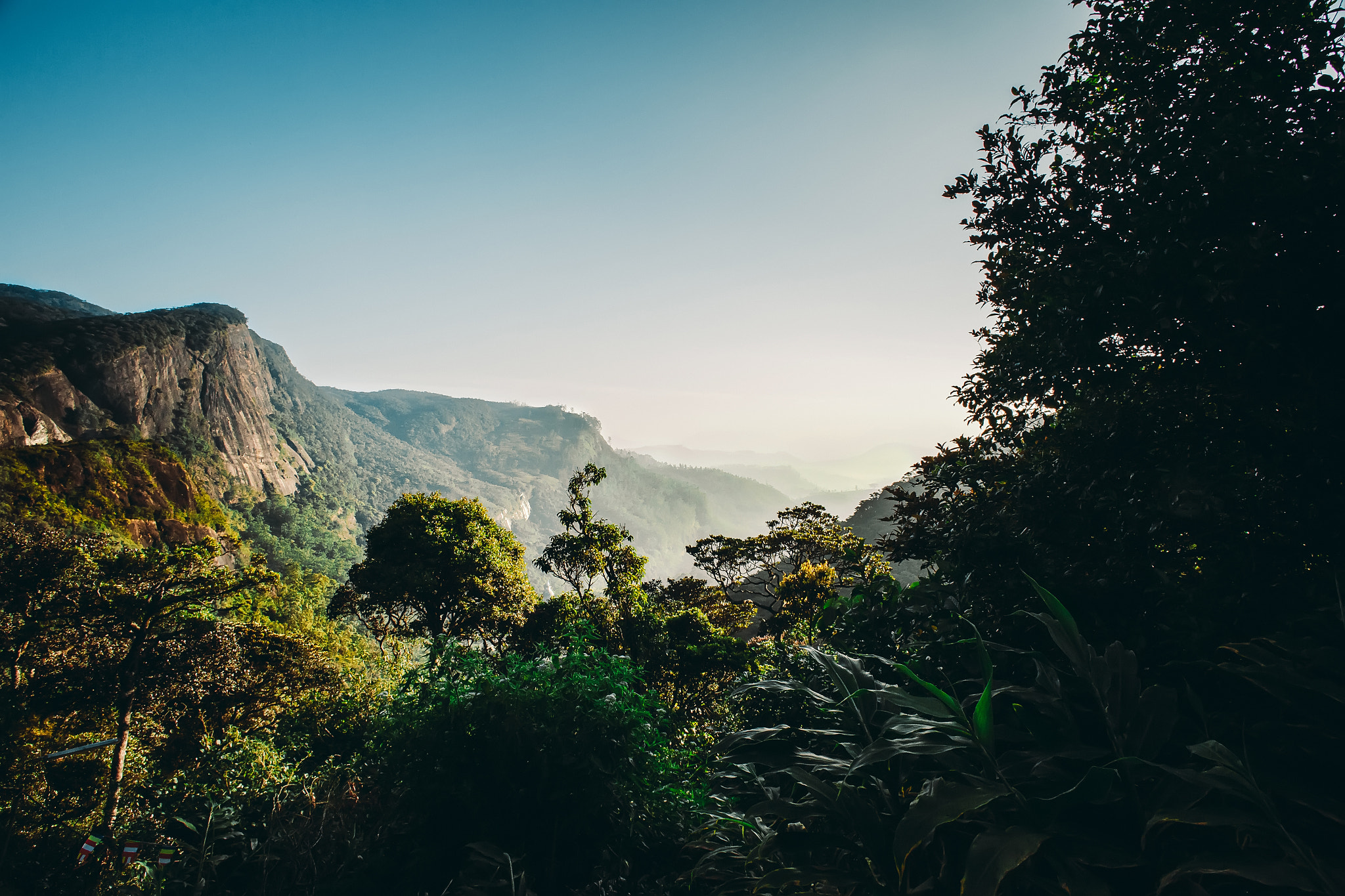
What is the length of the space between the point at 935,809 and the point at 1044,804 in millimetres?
250

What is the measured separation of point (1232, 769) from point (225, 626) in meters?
12.0

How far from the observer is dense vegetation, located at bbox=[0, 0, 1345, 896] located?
115 cm

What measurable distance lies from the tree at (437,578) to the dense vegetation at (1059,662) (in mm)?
6421

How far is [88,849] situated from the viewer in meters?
3.24

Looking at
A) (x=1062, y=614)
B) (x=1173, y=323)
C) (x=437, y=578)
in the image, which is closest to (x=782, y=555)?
(x=437, y=578)

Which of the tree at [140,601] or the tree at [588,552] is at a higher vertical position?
the tree at [588,552]

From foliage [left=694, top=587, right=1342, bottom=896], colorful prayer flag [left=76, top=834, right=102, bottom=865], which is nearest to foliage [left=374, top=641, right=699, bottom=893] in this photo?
foliage [left=694, top=587, right=1342, bottom=896]

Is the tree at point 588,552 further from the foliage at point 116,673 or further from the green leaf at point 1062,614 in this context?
the green leaf at point 1062,614

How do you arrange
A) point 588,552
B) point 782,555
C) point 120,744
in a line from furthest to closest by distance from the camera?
point 782,555, point 588,552, point 120,744

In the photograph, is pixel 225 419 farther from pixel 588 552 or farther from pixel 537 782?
pixel 537 782

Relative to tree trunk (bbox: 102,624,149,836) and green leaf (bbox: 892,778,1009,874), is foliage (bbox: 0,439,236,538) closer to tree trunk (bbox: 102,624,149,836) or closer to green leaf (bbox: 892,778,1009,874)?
tree trunk (bbox: 102,624,149,836)

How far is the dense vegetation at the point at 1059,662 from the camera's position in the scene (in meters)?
1.15

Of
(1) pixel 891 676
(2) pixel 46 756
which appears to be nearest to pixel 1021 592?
(1) pixel 891 676

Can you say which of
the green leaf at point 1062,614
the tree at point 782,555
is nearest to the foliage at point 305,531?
the tree at point 782,555
